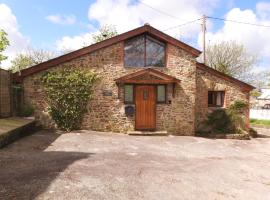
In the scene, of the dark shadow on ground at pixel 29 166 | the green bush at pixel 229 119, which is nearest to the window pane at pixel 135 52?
the green bush at pixel 229 119

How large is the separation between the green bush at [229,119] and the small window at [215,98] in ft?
1.78

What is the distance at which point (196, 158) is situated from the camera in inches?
403

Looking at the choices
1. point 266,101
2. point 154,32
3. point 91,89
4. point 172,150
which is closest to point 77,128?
point 91,89

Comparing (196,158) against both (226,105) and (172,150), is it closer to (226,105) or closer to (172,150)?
(172,150)

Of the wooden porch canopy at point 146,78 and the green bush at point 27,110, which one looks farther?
the wooden porch canopy at point 146,78

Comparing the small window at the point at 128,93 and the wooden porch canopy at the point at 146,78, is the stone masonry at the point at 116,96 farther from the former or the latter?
the wooden porch canopy at the point at 146,78

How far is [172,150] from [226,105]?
24.4 ft

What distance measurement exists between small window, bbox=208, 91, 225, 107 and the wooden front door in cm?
430

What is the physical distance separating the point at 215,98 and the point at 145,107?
5094 millimetres

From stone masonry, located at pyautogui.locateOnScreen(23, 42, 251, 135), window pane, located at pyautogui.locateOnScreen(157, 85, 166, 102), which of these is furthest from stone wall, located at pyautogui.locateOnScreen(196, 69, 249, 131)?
window pane, located at pyautogui.locateOnScreen(157, 85, 166, 102)

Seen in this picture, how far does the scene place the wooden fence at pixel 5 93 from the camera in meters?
12.5

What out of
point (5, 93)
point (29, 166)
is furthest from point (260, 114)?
point (29, 166)

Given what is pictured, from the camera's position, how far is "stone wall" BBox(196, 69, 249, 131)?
17297mm

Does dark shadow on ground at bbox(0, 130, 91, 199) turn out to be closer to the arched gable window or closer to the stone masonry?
the stone masonry
